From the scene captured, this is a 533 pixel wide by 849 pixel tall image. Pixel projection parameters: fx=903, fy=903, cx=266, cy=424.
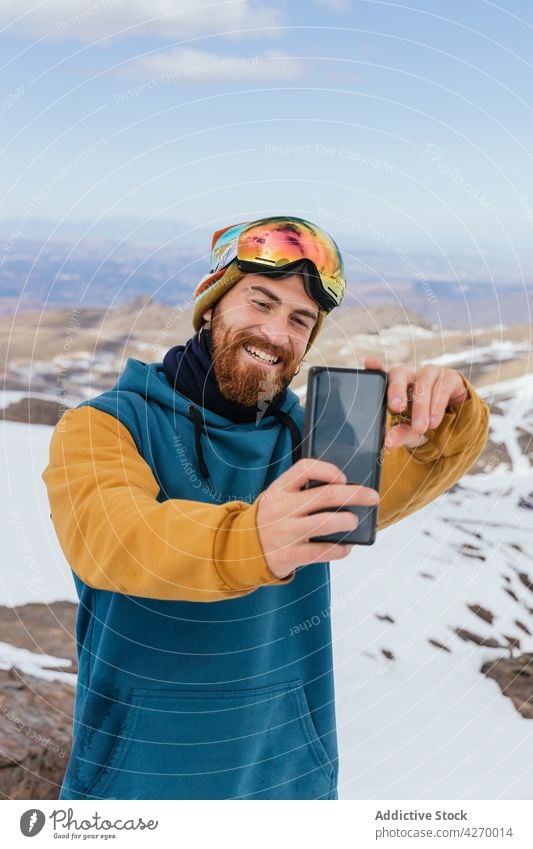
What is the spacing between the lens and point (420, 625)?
8.45 ft

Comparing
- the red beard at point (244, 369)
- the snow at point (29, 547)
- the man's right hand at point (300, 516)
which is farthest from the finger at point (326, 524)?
the snow at point (29, 547)

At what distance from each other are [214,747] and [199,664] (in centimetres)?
12

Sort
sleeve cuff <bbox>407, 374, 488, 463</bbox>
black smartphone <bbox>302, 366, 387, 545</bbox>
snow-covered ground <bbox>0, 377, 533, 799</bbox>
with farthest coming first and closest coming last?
snow-covered ground <bbox>0, 377, 533, 799</bbox> → sleeve cuff <bbox>407, 374, 488, 463</bbox> → black smartphone <bbox>302, 366, 387, 545</bbox>

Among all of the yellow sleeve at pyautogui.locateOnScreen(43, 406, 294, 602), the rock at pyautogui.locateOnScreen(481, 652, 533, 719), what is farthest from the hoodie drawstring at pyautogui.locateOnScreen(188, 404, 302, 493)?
the rock at pyautogui.locateOnScreen(481, 652, 533, 719)

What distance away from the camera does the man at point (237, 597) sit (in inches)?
43.1

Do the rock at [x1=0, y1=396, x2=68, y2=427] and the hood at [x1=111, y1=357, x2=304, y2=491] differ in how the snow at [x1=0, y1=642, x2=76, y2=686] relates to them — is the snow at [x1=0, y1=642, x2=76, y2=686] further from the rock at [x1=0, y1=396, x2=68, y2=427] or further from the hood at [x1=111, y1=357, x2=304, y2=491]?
the rock at [x1=0, y1=396, x2=68, y2=427]

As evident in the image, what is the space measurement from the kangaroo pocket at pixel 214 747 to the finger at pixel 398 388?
1.56ft

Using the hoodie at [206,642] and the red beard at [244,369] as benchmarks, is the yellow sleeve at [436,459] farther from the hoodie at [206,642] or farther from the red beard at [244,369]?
the red beard at [244,369]

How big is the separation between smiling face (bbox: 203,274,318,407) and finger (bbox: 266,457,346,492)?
0.38 metres

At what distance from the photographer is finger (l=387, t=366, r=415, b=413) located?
0.90 meters

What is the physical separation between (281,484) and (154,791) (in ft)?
2.07

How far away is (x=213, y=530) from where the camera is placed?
31.4 inches

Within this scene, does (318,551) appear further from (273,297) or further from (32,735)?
(32,735)
